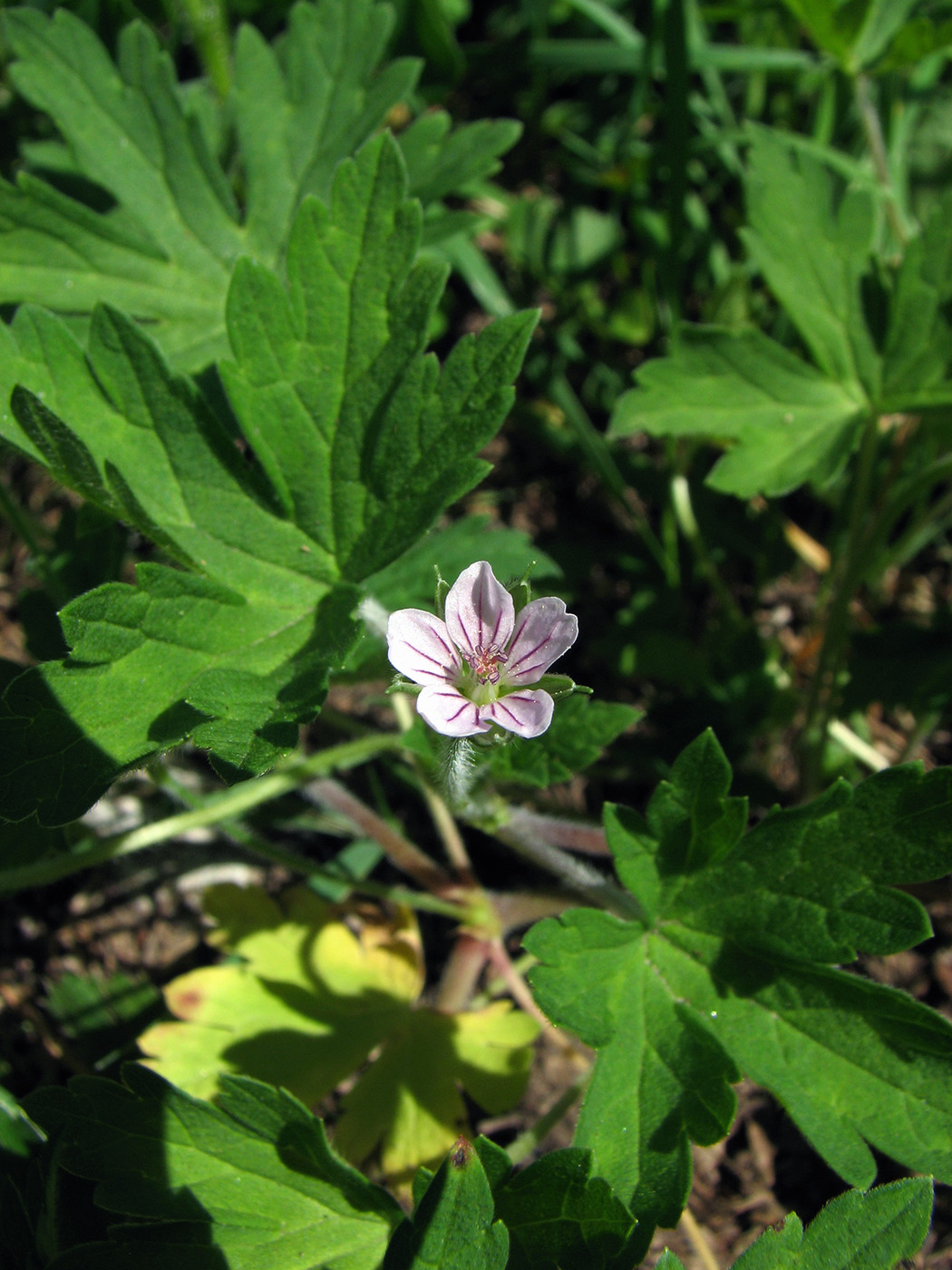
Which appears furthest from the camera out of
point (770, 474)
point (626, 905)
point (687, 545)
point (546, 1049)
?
point (687, 545)

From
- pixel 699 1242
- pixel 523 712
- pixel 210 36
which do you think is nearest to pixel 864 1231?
pixel 699 1242

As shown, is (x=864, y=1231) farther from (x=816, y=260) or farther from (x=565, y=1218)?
(x=816, y=260)

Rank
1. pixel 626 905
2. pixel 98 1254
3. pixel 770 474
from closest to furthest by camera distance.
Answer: pixel 98 1254
pixel 626 905
pixel 770 474

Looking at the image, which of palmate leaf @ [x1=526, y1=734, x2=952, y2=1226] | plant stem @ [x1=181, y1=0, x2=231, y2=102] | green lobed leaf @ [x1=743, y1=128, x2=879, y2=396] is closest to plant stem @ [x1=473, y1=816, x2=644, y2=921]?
palmate leaf @ [x1=526, y1=734, x2=952, y2=1226]

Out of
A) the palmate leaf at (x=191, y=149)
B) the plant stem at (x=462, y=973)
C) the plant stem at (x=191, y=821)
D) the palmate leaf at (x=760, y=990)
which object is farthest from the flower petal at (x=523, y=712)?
the palmate leaf at (x=191, y=149)

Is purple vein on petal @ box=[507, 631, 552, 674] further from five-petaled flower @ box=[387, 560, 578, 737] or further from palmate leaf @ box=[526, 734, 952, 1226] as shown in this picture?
palmate leaf @ box=[526, 734, 952, 1226]

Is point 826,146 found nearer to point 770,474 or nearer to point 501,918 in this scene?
point 770,474

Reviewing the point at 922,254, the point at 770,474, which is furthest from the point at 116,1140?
the point at 922,254
